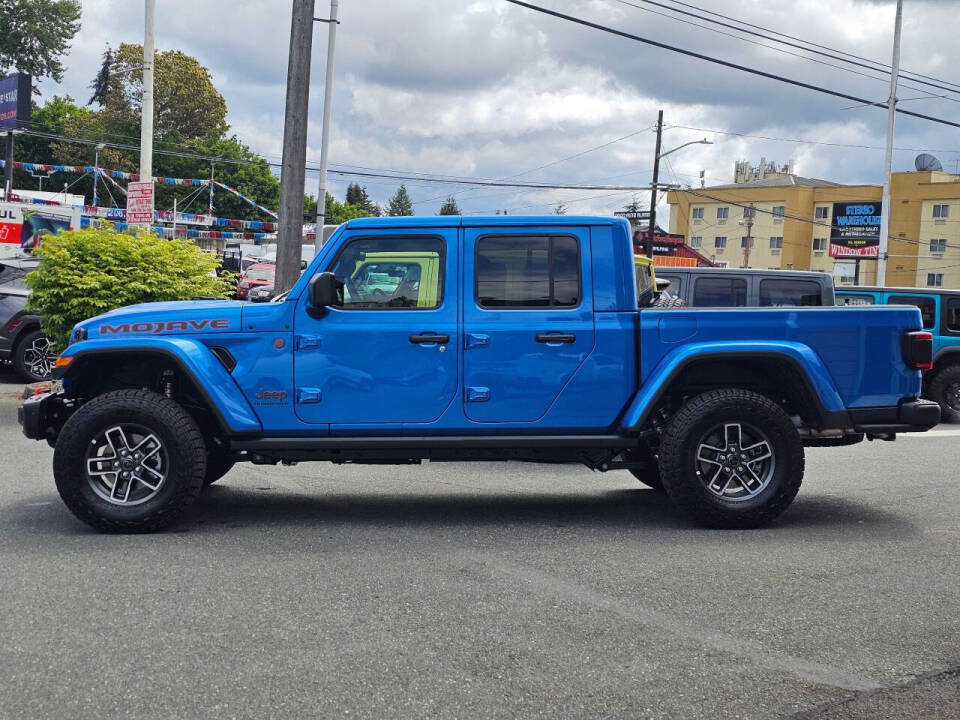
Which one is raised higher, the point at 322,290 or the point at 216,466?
the point at 322,290

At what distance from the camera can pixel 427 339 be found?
259 inches

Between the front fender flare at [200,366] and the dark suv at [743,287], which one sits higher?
the dark suv at [743,287]

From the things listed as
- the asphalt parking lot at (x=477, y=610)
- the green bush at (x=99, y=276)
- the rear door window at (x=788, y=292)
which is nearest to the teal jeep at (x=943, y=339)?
the rear door window at (x=788, y=292)

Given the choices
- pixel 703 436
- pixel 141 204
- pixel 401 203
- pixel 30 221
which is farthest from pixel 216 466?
pixel 401 203

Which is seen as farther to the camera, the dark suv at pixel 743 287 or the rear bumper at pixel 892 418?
the dark suv at pixel 743 287

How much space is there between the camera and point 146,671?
4102 millimetres

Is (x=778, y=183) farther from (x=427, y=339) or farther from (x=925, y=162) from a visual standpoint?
(x=427, y=339)

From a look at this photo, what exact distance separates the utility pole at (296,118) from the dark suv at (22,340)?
13.5ft

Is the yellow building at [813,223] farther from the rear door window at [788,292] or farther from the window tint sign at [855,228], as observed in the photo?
the rear door window at [788,292]

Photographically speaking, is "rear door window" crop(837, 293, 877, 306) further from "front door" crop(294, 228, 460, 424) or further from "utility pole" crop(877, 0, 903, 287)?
"utility pole" crop(877, 0, 903, 287)

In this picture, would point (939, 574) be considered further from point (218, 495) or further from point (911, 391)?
point (218, 495)

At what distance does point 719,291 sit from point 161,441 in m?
9.21

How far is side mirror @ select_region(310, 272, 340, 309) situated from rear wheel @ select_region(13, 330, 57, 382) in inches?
359

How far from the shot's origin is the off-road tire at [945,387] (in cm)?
1405
